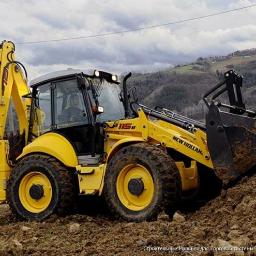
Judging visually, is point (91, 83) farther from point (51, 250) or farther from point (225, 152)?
point (51, 250)

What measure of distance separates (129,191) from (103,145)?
3.81 ft

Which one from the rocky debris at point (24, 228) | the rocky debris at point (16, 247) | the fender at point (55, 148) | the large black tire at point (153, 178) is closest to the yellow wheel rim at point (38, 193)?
the fender at point (55, 148)

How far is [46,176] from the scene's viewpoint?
8.45 meters

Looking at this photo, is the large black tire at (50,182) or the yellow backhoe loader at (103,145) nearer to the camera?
the yellow backhoe loader at (103,145)

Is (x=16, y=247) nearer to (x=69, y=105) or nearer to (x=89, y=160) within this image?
(x=89, y=160)

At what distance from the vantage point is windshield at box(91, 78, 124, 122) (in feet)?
28.5

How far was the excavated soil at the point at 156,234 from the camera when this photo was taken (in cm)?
526

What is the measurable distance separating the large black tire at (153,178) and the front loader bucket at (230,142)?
25.0 inches

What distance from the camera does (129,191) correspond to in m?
7.62

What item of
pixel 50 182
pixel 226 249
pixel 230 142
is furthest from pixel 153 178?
pixel 226 249

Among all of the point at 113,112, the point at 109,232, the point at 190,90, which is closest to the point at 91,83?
the point at 113,112

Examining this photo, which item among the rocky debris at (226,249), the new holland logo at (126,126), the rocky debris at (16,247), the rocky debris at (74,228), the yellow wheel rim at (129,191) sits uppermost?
the new holland logo at (126,126)

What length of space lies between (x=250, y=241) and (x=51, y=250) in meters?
2.19

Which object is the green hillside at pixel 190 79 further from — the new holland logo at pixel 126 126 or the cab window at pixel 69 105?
the new holland logo at pixel 126 126
